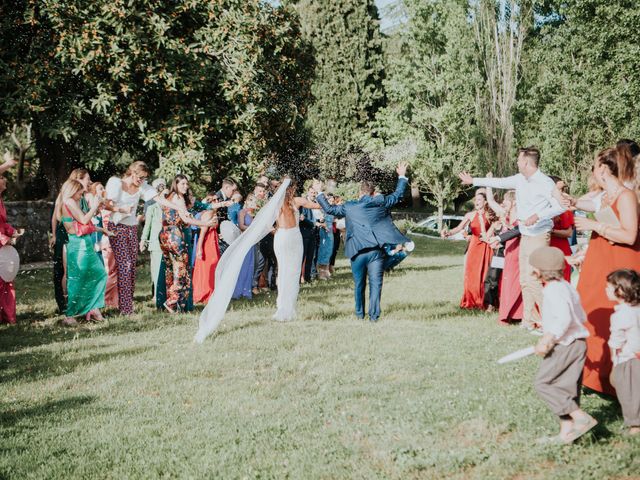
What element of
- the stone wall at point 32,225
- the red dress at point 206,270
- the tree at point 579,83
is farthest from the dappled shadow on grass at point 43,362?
the tree at point 579,83

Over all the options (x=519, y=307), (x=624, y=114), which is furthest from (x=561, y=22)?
(x=519, y=307)

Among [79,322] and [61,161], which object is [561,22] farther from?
[79,322]

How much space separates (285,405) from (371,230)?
14.0 feet

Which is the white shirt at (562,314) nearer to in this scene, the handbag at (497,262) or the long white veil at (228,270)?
the long white veil at (228,270)

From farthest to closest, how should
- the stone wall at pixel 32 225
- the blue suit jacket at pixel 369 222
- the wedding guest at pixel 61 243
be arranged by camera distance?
the stone wall at pixel 32 225
the wedding guest at pixel 61 243
the blue suit jacket at pixel 369 222

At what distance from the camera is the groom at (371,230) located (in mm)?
9688

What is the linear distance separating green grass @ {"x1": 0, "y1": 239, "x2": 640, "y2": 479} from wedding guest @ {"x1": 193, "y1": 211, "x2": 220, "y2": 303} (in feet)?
8.78

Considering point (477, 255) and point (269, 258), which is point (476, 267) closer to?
point (477, 255)

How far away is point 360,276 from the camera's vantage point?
10023 millimetres

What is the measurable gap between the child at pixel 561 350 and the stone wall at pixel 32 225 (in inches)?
721

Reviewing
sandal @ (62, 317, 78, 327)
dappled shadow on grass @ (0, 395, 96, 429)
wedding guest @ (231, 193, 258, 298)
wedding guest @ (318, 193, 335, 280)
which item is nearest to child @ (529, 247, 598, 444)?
dappled shadow on grass @ (0, 395, 96, 429)

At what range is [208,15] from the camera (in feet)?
58.6

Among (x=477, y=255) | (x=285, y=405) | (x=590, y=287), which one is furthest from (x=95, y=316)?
(x=590, y=287)

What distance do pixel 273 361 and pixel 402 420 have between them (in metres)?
2.41
